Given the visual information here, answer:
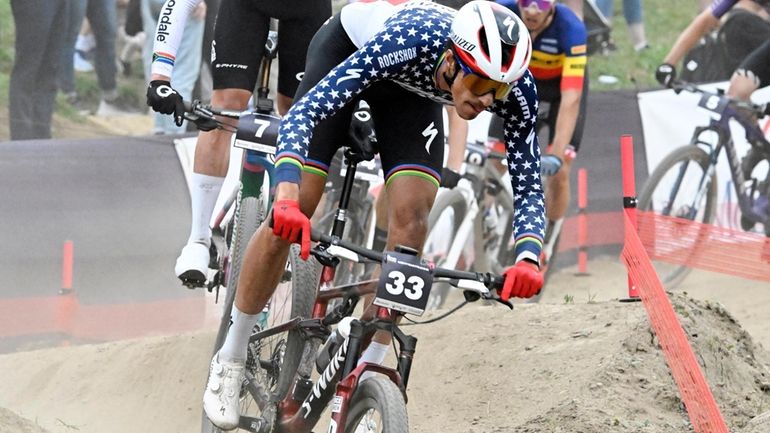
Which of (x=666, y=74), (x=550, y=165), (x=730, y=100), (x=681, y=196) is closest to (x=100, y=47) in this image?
(x=550, y=165)

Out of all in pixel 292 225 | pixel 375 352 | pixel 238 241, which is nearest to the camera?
pixel 292 225

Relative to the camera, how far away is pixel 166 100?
6133 millimetres

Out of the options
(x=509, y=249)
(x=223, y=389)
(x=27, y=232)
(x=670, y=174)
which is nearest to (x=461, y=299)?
(x=509, y=249)

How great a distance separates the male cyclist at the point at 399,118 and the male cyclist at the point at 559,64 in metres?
3.82

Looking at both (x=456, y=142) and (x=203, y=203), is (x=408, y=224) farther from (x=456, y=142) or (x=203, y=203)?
(x=456, y=142)

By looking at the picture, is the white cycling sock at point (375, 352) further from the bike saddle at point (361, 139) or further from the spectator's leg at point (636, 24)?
the spectator's leg at point (636, 24)

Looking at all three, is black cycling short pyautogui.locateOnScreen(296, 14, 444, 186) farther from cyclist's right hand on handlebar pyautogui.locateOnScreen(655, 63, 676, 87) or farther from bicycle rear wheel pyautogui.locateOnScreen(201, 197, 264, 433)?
cyclist's right hand on handlebar pyautogui.locateOnScreen(655, 63, 676, 87)

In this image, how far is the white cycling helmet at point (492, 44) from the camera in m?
4.46

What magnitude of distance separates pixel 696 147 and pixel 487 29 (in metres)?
6.32

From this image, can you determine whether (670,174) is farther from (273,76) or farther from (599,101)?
(273,76)

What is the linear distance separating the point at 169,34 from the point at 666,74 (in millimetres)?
5256

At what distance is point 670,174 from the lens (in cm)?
1042

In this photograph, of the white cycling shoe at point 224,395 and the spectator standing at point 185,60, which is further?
the spectator standing at point 185,60

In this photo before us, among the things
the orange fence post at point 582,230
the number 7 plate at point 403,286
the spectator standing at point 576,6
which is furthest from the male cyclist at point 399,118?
the orange fence post at point 582,230
